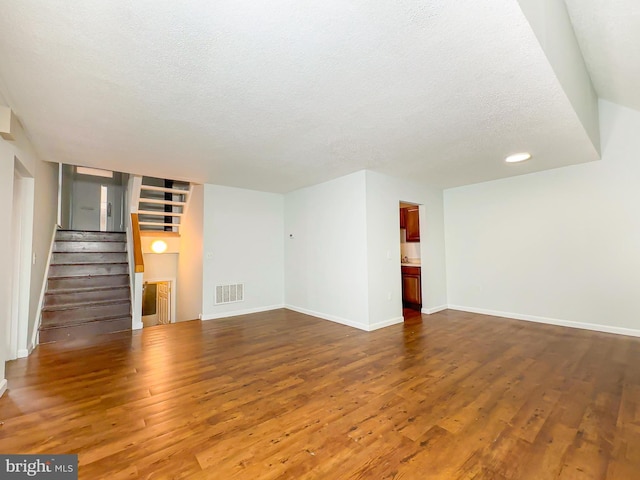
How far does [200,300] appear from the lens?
5.10m

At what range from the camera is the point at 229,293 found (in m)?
5.25

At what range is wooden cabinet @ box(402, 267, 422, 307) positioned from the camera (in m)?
5.50

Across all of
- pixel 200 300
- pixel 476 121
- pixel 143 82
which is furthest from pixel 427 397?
pixel 200 300

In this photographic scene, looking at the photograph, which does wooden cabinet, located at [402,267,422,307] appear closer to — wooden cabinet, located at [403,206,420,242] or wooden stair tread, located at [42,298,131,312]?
wooden cabinet, located at [403,206,420,242]

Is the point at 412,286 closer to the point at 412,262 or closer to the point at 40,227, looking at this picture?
the point at 412,262

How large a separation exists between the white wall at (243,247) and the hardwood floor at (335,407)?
160 cm

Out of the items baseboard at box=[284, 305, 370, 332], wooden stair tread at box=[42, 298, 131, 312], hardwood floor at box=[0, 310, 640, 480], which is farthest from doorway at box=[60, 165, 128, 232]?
baseboard at box=[284, 305, 370, 332]

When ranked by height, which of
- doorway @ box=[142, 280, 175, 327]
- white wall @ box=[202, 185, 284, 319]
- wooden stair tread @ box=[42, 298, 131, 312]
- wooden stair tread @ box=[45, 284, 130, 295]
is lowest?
doorway @ box=[142, 280, 175, 327]

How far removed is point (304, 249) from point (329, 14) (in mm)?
4269

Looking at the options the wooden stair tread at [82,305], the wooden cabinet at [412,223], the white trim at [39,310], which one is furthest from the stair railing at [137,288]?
the wooden cabinet at [412,223]

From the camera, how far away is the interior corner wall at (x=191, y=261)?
5.16 metres

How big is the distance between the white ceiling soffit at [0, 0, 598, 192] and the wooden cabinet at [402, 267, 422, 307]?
8.57 feet

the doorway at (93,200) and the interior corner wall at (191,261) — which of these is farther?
the doorway at (93,200)

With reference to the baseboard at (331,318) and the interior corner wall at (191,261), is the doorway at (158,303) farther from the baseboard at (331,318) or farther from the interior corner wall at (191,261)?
the baseboard at (331,318)
